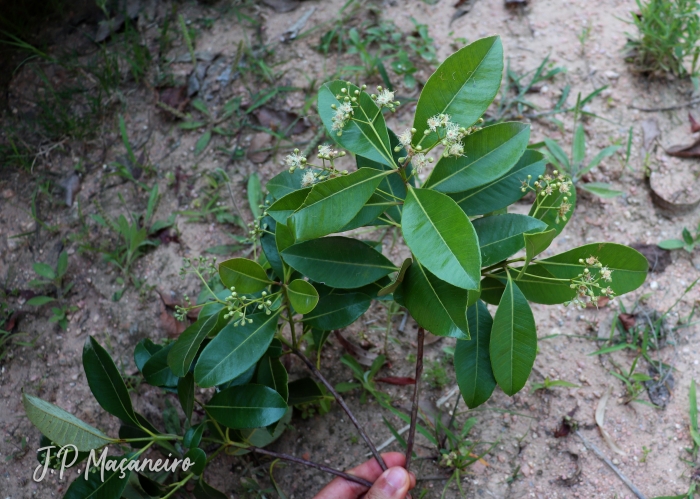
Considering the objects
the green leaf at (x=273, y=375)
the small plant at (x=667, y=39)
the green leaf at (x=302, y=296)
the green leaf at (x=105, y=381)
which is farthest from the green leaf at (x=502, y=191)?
the small plant at (x=667, y=39)

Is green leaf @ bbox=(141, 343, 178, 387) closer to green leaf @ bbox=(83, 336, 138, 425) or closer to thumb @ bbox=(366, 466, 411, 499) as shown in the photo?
green leaf @ bbox=(83, 336, 138, 425)

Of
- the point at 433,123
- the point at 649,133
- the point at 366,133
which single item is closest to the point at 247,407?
the point at 366,133

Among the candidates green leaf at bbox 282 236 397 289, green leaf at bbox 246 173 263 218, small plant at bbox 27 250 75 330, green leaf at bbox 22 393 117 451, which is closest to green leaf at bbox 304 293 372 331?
green leaf at bbox 282 236 397 289

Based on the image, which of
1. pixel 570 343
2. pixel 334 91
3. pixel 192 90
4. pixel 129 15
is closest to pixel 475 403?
pixel 570 343

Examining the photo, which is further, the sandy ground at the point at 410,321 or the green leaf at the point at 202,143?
the green leaf at the point at 202,143

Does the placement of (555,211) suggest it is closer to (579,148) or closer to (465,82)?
(465,82)

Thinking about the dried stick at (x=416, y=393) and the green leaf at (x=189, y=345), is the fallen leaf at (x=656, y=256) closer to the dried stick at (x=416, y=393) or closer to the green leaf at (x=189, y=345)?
the dried stick at (x=416, y=393)

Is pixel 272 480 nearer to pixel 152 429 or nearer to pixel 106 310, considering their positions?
pixel 152 429
